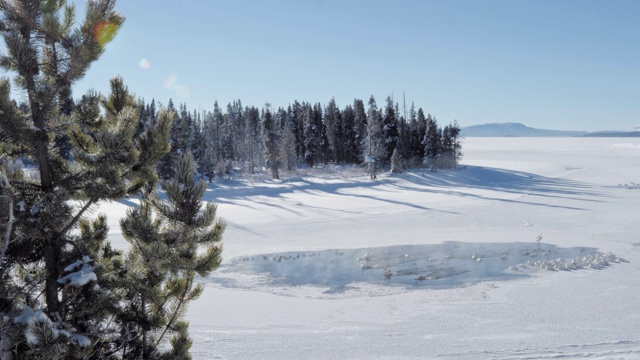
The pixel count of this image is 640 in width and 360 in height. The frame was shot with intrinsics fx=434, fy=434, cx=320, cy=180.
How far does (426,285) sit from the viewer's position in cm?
1152

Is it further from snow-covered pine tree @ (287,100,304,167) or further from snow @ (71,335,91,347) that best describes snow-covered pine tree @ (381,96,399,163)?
snow @ (71,335,91,347)

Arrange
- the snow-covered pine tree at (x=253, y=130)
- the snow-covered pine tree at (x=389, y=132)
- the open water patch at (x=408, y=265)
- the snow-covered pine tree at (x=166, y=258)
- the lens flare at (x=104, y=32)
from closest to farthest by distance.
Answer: the lens flare at (x=104, y=32), the snow-covered pine tree at (x=166, y=258), the open water patch at (x=408, y=265), the snow-covered pine tree at (x=389, y=132), the snow-covered pine tree at (x=253, y=130)

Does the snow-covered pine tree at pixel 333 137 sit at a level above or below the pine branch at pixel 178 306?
above

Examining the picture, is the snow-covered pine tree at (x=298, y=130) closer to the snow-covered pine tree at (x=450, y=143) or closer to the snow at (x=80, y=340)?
the snow-covered pine tree at (x=450, y=143)

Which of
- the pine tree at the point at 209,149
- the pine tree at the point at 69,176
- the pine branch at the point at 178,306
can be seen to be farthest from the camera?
the pine tree at the point at 209,149

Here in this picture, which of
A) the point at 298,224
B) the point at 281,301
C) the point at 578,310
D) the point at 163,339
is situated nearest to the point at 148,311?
the point at 163,339

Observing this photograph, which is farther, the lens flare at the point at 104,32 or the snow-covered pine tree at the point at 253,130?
the snow-covered pine tree at the point at 253,130

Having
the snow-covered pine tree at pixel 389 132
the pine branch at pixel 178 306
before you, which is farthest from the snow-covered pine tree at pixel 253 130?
the pine branch at pixel 178 306

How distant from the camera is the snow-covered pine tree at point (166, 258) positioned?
3.89m

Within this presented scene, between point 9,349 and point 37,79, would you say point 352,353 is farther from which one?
point 37,79

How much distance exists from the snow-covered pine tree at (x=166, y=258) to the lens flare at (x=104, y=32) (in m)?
1.21

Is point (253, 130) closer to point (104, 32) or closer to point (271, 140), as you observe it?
point (271, 140)

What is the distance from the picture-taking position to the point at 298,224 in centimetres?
2216

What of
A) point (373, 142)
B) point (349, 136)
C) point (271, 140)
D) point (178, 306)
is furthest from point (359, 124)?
point (178, 306)
